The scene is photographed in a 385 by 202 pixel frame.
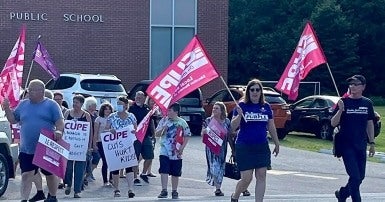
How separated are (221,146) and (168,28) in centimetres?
1908

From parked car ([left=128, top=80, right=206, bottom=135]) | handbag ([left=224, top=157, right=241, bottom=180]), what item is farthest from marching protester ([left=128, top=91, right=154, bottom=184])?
parked car ([left=128, top=80, right=206, bottom=135])

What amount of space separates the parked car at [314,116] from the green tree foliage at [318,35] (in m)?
28.0

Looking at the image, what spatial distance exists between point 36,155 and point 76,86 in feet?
50.1

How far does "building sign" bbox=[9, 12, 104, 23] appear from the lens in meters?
32.5

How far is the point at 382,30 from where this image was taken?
64.8 meters

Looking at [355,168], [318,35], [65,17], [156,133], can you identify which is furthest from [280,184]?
[318,35]

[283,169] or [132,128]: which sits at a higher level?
[132,128]

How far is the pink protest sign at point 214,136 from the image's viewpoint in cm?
1552

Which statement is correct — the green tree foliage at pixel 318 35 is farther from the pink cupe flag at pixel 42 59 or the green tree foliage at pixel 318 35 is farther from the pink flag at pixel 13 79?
the pink flag at pixel 13 79

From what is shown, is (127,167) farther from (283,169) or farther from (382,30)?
(382,30)

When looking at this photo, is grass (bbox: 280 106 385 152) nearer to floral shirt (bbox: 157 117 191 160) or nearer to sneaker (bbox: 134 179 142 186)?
sneaker (bbox: 134 179 142 186)

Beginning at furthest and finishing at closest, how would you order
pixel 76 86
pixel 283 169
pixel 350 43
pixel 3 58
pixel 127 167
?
pixel 350 43 < pixel 3 58 < pixel 76 86 < pixel 283 169 < pixel 127 167

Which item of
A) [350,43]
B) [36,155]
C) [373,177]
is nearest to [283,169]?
[373,177]

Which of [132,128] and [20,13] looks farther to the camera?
[20,13]
